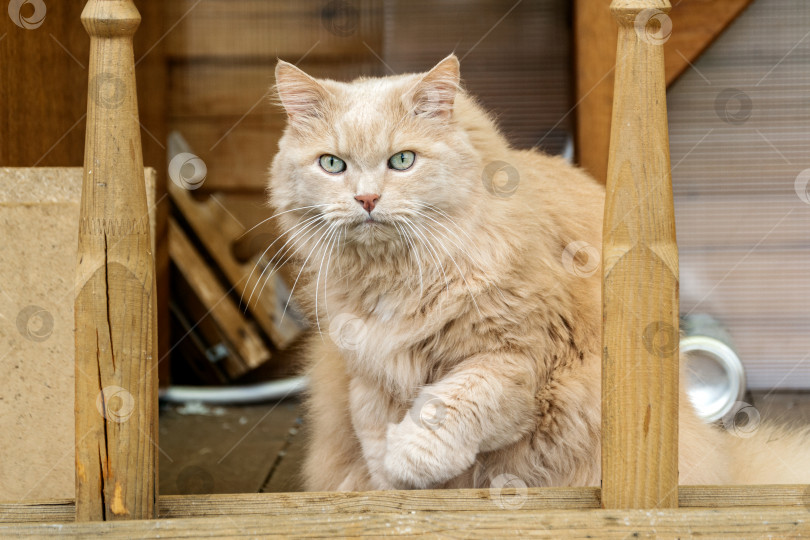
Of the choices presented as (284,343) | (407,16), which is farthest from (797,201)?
(284,343)

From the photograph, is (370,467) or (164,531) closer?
(164,531)

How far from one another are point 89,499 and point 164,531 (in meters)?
0.13

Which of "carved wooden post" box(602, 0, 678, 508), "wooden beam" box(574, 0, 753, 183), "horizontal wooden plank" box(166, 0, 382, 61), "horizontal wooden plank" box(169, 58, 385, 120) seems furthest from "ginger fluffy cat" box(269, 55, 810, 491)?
"horizontal wooden plank" box(169, 58, 385, 120)

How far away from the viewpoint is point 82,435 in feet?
4.36

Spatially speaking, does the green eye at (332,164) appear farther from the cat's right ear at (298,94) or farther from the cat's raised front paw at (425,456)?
the cat's raised front paw at (425,456)

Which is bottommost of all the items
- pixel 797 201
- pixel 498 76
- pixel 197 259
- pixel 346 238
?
pixel 346 238

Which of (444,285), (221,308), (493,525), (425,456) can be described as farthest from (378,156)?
(221,308)

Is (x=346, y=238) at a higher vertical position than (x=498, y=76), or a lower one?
lower

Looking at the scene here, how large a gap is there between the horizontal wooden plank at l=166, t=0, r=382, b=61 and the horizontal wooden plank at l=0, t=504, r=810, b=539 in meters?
2.29

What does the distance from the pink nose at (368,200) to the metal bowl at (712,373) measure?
1.41 meters

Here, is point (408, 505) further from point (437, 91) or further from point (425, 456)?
point (437, 91)

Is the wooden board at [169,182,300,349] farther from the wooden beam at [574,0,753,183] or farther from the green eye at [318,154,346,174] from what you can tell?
the green eye at [318,154,346,174]

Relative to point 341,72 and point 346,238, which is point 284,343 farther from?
point 346,238

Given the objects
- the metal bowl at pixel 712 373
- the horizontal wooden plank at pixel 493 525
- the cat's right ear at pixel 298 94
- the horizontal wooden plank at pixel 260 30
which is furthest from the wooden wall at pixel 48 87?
the metal bowl at pixel 712 373
